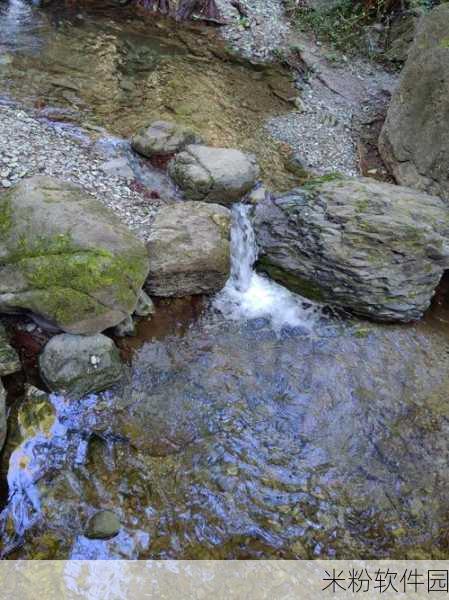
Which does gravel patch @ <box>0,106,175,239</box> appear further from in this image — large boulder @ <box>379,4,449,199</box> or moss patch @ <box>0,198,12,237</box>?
large boulder @ <box>379,4,449,199</box>

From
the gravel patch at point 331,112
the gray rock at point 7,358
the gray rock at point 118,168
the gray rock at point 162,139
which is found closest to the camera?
the gray rock at point 7,358

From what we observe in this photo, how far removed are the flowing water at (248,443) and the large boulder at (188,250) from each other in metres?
0.29

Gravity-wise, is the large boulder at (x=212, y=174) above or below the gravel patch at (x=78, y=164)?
above

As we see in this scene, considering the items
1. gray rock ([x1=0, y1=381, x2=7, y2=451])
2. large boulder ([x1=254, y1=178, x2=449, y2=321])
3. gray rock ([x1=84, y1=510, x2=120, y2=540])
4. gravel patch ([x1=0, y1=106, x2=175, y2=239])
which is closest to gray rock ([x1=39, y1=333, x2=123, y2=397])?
gray rock ([x1=0, y1=381, x2=7, y2=451])

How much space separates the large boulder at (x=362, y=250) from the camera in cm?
640

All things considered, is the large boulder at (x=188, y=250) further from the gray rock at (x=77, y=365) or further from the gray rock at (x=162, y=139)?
the gray rock at (x=162, y=139)

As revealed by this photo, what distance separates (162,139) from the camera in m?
7.60

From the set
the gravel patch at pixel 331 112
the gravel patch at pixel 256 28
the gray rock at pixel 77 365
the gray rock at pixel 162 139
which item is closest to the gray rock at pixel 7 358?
the gray rock at pixel 77 365

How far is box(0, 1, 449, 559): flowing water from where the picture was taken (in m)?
4.31

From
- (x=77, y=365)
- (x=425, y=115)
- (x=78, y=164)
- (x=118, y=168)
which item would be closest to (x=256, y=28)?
(x=425, y=115)

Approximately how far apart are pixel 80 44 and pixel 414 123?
22.5 ft

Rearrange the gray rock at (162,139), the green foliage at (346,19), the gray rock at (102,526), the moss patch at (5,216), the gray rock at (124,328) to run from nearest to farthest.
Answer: the gray rock at (102,526) → the moss patch at (5,216) → the gray rock at (124,328) → the gray rock at (162,139) → the green foliage at (346,19)

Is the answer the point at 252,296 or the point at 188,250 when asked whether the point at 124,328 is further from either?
the point at 252,296

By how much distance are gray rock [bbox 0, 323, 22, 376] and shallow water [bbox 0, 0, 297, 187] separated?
13.8 feet
